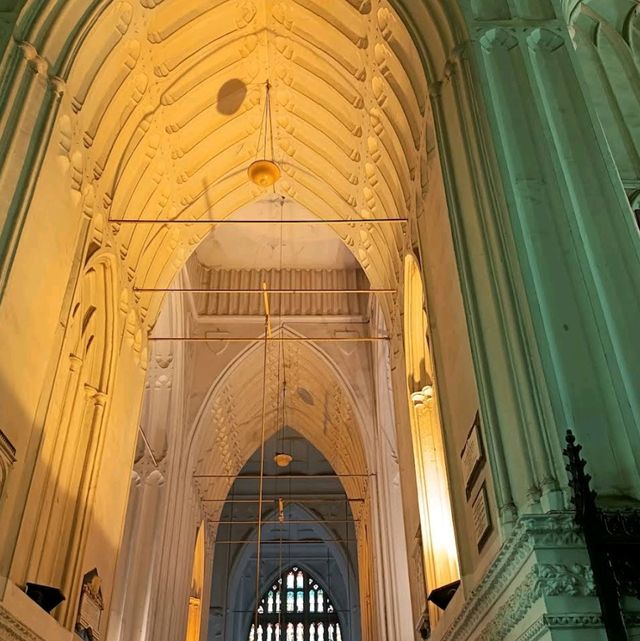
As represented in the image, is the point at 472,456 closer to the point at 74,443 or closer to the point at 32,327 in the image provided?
the point at 32,327

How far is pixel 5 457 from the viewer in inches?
210

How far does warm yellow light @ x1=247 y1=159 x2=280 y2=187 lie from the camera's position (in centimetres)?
870

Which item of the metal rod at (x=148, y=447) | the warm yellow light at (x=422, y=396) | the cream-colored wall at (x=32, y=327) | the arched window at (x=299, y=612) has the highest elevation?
the arched window at (x=299, y=612)

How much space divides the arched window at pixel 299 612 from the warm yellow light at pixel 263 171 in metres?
24.6

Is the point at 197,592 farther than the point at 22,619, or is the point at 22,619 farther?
the point at 197,592

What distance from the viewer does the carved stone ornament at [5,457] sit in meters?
5.23

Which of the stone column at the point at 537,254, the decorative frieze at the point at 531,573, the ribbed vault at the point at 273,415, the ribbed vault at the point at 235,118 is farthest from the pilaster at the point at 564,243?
the ribbed vault at the point at 273,415

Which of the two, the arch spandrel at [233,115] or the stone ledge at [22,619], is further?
the arch spandrel at [233,115]

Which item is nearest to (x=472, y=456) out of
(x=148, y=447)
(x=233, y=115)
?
(x=233, y=115)

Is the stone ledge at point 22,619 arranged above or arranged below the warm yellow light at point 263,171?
below

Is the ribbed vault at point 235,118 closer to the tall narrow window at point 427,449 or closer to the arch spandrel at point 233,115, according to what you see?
the arch spandrel at point 233,115

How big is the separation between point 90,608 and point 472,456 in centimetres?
479

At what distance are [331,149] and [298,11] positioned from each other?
6.21 ft

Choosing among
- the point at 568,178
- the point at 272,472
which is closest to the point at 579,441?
the point at 568,178
